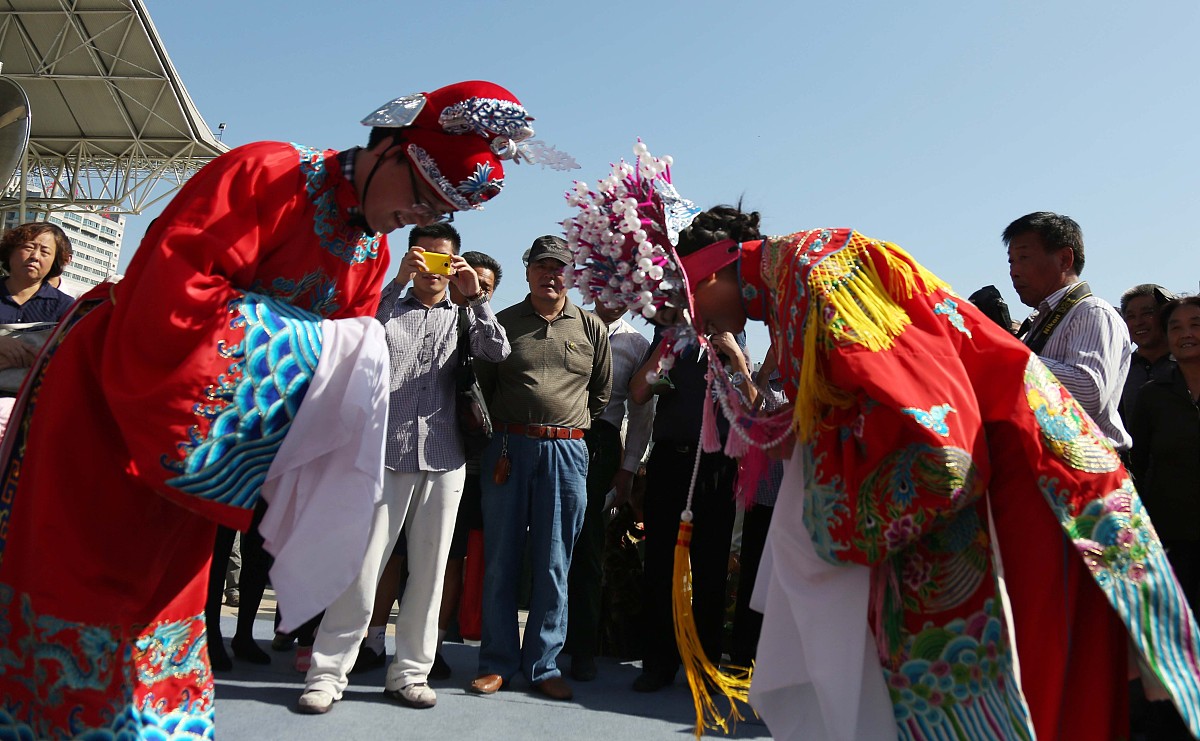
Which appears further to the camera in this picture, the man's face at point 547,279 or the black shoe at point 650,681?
the man's face at point 547,279

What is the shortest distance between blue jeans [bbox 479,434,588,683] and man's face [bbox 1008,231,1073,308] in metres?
2.11

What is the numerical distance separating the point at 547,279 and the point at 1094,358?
250 cm

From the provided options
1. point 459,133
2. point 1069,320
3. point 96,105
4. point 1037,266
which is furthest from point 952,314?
point 96,105

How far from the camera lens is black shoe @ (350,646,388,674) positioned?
4607 mm

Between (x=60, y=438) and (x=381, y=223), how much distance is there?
855 millimetres

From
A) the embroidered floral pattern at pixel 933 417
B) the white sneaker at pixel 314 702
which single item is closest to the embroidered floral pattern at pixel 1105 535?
the embroidered floral pattern at pixel 933 417

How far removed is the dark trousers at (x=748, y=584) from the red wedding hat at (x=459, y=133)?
2.76 m

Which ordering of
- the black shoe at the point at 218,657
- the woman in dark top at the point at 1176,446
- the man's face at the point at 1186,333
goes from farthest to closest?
the black shoe at the point at 218,657
the man's face at the point at 1186,333
the woman in dark top at the point at 1176,446

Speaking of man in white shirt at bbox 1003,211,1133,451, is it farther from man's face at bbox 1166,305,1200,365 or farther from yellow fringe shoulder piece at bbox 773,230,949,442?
yellow fringe shoulder piece at bbox 773,230,949,442

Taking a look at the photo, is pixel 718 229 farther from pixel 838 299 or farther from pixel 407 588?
pixel 407 588

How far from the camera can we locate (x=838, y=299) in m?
2.13

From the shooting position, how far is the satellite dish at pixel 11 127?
575 centimetres

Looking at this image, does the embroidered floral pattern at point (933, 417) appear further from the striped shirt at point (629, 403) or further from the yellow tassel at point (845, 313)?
the striped shirt at point (629, 403)

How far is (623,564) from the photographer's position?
5477 millimetres
